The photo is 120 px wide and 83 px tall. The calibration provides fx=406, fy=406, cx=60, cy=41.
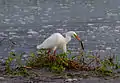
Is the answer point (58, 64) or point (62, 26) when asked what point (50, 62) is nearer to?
point (58, 64)

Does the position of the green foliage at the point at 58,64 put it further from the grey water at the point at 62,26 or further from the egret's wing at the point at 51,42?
the grey water at the point at 62,26

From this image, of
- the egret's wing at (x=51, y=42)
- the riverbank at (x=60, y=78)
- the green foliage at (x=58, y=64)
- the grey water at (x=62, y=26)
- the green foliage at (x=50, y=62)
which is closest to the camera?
the riverbank at (x=60, y=78)

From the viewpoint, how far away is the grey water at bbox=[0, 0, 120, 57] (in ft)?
40.1

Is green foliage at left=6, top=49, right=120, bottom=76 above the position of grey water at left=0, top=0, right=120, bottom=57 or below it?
above

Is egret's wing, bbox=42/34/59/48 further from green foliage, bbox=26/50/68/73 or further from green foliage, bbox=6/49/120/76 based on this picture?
green foliage, bbox=26/50/68/73

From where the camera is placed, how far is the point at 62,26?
1606 cm

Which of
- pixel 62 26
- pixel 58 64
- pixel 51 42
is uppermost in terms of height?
pixel 51 42

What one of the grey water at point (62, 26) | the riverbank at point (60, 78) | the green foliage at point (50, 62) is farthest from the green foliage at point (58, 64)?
the grey water at point (62, 26)

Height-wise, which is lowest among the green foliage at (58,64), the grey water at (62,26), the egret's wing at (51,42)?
the grey water at (62,26)

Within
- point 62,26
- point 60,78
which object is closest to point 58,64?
point 60,78

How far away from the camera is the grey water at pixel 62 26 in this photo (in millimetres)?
12211

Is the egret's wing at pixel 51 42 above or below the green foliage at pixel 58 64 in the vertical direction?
above

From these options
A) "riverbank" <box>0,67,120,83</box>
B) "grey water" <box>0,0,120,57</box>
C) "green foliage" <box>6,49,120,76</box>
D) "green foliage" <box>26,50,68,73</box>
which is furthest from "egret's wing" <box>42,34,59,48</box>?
"grey water" <box>0,0,120,57</box>

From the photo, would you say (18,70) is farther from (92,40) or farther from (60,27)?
(60,27)
